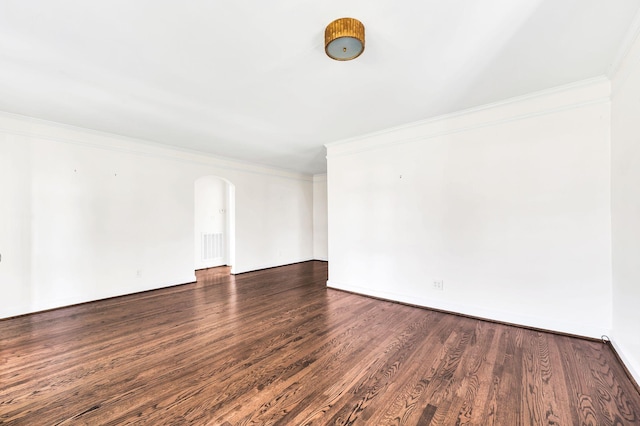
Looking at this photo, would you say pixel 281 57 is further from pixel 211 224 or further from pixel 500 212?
pixel 211 224

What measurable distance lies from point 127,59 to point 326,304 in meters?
3.46

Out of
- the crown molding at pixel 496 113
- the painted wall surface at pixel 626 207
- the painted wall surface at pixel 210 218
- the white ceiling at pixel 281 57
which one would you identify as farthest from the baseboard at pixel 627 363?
the painted wall surface at pixel 210 218

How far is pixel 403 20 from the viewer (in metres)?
1.79

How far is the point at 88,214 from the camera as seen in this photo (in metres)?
3.93

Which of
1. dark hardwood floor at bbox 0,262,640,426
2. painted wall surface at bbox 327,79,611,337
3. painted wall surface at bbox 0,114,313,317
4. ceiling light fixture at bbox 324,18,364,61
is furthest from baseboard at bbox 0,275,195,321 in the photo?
ceiling light fixture at bbox 324,18,364,61

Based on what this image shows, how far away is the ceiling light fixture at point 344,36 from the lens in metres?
1.75

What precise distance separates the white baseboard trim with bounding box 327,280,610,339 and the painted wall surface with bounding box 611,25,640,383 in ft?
0.83

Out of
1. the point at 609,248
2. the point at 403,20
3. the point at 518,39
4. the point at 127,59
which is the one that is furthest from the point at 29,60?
the point at 609,248

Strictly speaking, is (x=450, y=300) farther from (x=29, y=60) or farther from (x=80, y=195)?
(x=80, y=195)

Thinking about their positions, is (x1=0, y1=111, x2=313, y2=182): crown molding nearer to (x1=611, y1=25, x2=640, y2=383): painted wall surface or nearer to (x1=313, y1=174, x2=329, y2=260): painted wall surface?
(x1=313, y1=174, x2=329, y2=260): painted wall surface

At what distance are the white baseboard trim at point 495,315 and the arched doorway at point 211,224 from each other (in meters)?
4.04

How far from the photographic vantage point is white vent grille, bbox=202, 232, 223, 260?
6539mm

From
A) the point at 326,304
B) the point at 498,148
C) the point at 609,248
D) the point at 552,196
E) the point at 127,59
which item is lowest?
the point at 326,304

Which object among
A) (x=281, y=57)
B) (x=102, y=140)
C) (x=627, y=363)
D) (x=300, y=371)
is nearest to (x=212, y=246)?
(x=102, y=140)
